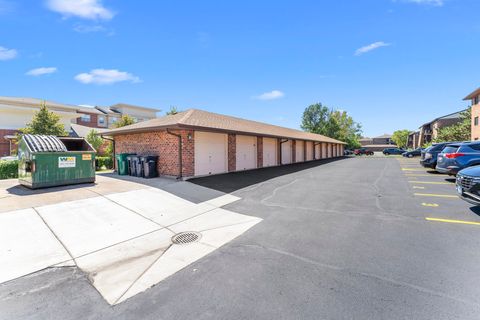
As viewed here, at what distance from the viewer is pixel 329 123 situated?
6109cm

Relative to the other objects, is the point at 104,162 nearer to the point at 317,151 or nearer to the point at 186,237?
Result: the point at 186,237

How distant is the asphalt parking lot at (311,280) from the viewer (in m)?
2.50

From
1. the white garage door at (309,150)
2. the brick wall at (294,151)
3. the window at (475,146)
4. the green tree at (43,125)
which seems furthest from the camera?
the white garage door at (309,150)

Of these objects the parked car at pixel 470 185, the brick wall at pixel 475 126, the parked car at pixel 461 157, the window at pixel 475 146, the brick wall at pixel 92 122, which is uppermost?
the brick wall at pixel 92 122

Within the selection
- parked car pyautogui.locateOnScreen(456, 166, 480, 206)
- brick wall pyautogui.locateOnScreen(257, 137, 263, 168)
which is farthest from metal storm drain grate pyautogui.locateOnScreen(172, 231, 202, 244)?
brick wall pyautogui.locateOnScreen(257, 137, 263, 168)

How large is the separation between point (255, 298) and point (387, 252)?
2.49 meters

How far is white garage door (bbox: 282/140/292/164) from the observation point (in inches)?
825

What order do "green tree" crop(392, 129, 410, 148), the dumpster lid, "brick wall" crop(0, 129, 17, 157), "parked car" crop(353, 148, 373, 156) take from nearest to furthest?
the dumpster lid < "brick wall" crop(0, 129, 17, 157) < "parked car" crop(353, 148, 373, 156) < "green tree" crop(392, 129, 410, 148)

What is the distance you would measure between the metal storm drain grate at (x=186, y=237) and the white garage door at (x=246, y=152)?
9808mm

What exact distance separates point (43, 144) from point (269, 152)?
1391 cm

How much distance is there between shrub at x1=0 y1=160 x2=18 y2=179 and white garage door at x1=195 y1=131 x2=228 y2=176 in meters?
9.39

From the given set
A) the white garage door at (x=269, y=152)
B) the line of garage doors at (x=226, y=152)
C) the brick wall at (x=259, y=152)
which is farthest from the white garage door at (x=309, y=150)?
the brick wall at (x=259, y=152)

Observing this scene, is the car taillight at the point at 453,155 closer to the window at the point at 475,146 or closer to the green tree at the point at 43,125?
the window at the point at 475,146

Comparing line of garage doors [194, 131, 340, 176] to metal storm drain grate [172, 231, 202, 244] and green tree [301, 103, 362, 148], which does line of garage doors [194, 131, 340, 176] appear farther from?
green tree [301, 103, 362, 148]
